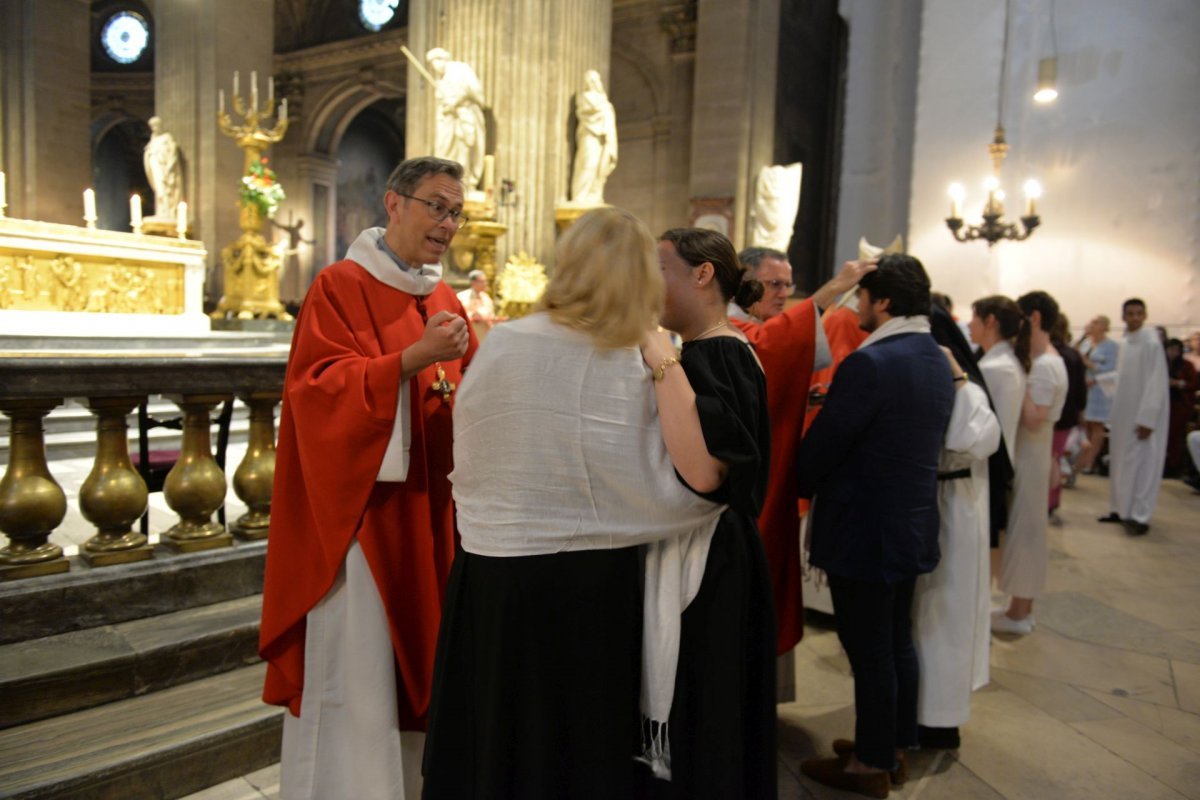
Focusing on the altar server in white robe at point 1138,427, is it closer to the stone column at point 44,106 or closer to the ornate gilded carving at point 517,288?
the ornate gilded carving at point 517,288

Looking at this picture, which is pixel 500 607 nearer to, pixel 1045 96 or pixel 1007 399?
pixel 1007 399

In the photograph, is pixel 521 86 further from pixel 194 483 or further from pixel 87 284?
pixel 194 483

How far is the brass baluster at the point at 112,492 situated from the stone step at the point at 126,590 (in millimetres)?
55

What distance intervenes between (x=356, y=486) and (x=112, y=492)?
1.19 m

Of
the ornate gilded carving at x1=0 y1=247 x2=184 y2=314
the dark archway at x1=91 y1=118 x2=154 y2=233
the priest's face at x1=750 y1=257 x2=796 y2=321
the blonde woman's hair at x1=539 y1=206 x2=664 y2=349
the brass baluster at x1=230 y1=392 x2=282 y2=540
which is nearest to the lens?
the blonde woman's hair at x1=539 y1=206 x2=664 y2=349

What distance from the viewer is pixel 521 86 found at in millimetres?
10070

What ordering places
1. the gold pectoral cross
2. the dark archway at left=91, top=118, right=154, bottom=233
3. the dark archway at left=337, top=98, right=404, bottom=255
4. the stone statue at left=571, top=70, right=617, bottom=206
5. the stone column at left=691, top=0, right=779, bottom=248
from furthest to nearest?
the dark archway at left=337, top=98, right=404, bottom=255
the dark archway at left=91, top=118, right=154, bottom=233
the stone column at left=691, top=0, right=779, bottom=248
the stone statue at left=571, top=70, right=617, bottom=206
the gold pectoral cross

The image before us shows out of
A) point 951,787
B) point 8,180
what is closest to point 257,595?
point 951,787

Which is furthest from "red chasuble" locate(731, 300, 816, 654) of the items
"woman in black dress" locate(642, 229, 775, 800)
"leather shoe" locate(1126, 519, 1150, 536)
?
"leather shoe" locate(1126, 519, 1150, 536)

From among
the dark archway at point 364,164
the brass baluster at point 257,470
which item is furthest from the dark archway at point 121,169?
the brass baluster at point 257,470

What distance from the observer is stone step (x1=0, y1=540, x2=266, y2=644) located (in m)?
2.37

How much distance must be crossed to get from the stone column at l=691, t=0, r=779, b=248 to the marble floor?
8.96 meters

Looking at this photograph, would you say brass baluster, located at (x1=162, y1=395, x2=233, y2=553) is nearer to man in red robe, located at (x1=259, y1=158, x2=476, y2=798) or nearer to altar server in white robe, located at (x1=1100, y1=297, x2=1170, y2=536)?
man in red robe, located at (x1=259, y1=158, x2=476, y2=798)

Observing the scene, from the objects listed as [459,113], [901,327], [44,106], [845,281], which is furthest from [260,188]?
[901,327]
